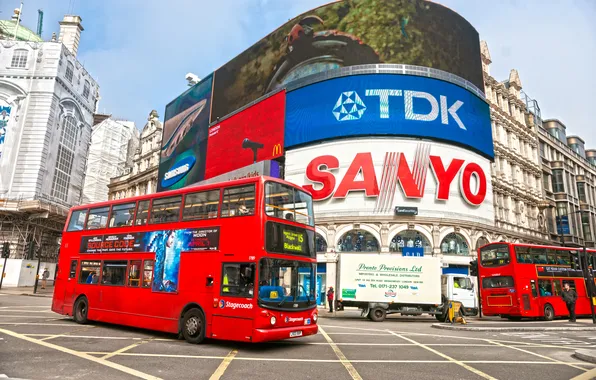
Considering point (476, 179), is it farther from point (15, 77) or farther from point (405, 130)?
point (15, 77)

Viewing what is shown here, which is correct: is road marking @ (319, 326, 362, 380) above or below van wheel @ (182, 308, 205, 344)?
below

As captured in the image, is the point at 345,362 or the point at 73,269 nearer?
the point at 345,362

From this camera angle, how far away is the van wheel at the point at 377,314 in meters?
21.8

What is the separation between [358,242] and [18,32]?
55694 mm

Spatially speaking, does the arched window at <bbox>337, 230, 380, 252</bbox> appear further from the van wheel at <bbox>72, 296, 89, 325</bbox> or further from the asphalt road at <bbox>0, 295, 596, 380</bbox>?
the van wheel at <bbox>72, 296, 89, 325</bbox>

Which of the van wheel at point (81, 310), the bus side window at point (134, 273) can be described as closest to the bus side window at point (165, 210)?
the bus side window at point (134, 273)

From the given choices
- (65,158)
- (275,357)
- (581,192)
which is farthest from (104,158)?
(581,192)

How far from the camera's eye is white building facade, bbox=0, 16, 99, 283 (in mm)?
41125

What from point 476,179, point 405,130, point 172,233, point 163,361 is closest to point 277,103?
point 405,130

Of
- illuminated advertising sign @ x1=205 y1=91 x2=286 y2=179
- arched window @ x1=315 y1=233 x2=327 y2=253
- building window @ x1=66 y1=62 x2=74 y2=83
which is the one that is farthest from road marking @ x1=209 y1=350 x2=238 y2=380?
building window @ x1=66 y1=62 x2=74 y2=83

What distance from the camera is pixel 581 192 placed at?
55.5 meters

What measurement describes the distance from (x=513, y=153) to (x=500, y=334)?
34.4 m

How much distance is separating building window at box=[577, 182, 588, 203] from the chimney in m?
71.1

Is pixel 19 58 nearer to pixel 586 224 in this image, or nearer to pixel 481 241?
pixel 481 241
